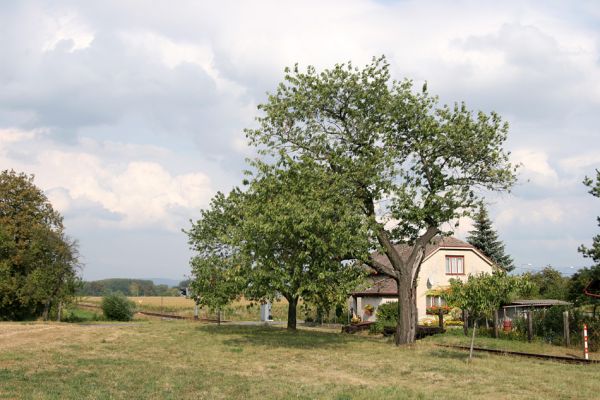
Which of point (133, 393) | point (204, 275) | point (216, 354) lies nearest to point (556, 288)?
point (204, 275)

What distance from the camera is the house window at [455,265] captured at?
55022mm

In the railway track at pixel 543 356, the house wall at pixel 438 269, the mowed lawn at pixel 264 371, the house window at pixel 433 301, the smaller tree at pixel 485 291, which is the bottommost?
the mowed lawn at pixel 264 371

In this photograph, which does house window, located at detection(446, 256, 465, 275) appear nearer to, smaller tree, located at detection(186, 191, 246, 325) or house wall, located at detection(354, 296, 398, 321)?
house wall, located at detection(354, 296, 398, 321)

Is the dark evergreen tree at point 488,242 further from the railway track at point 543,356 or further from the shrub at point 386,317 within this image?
the railway track at point 543,356

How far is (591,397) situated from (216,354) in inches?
609

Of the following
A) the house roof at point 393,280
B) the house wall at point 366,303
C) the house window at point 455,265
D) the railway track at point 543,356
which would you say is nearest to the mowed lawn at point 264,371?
the railway track at point 543,356

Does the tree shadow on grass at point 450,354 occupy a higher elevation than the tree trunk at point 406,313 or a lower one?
lower

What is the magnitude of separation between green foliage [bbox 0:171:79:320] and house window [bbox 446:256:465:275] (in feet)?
111

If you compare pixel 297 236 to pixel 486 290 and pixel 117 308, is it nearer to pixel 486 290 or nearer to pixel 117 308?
pixel 486 290

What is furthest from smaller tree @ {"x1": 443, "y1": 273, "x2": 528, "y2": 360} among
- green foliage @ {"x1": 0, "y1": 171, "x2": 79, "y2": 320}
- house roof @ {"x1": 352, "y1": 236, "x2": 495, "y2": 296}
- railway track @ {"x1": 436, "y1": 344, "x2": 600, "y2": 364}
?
green foliage @ {"x1": 0, "y1": 171, "x2": 79, "y2": 320}

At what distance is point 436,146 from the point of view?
2997cm

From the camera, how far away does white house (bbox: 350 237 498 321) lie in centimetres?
5253

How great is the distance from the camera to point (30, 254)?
170 ft

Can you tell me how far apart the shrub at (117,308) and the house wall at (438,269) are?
94.0 feet
